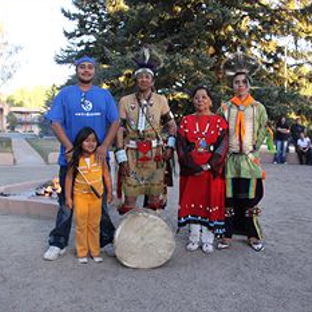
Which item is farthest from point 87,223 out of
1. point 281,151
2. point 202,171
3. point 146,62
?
point 281,151

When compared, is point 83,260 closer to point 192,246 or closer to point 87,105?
point 192,246

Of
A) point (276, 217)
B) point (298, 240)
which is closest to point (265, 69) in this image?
point (276, 217)

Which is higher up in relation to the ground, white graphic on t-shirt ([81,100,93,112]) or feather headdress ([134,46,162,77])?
feather headdress ([134,46,162,77])

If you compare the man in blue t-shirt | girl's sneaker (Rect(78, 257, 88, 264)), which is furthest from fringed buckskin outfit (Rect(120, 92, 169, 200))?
girl's sneaker (Rect(78, 257, 88, 264))

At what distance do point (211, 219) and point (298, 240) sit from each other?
129 centimetres

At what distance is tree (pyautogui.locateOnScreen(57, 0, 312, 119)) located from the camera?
14609 millimetres

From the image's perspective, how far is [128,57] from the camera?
14.3 meters

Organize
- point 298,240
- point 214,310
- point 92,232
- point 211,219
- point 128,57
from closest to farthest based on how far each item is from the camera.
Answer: point 214,310 → point 92,232 → point 211,219 → point 298,240 → point 128,57

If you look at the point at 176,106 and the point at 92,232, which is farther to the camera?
the point at 176,106

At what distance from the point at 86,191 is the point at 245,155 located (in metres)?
1.71

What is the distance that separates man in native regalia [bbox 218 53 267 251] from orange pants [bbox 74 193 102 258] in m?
1.37

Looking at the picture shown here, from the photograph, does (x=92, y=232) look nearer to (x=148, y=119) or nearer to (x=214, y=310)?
(x=148, y=119)

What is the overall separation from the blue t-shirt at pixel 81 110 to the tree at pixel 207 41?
9.96 m

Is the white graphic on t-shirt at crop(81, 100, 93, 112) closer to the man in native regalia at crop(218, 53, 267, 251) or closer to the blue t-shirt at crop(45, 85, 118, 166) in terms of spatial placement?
the blue t-shirt at crop(45, 85, 118, 166)
